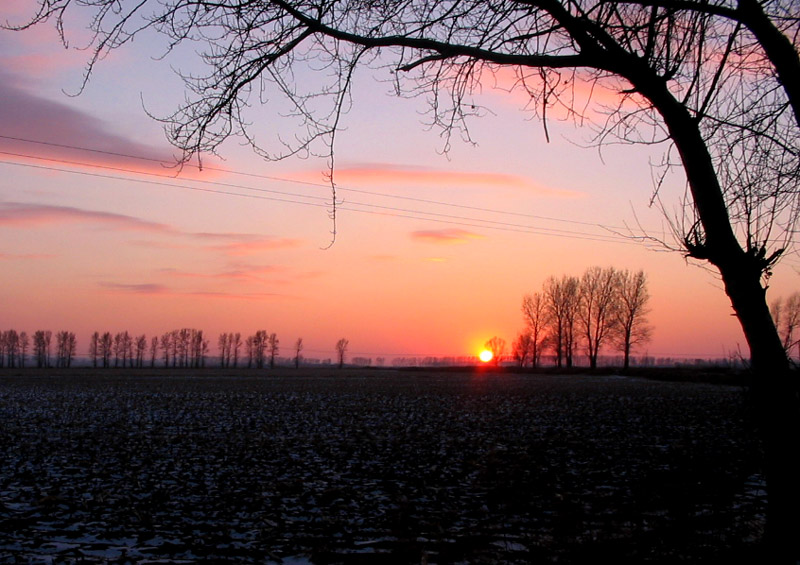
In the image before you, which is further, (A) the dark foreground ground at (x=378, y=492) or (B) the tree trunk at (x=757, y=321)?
(A) the dark foreground ground at (x=378, y=492)

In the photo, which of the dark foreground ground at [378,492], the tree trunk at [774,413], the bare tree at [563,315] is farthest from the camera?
the bare tree at [563,315]

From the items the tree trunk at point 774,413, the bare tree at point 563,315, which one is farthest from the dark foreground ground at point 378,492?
the bare tree at point 563,315

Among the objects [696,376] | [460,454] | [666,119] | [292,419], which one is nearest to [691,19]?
[666,119]

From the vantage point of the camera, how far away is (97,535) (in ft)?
30.4

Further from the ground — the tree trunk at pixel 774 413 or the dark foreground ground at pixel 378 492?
the tree trunk at pixel 774 413

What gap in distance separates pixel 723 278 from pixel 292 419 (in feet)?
70.6

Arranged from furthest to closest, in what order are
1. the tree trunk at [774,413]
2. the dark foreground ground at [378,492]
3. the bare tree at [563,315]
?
the bare tree at [563,315], the dark foreground ground at [378,492], the tree trunk at [774,413]

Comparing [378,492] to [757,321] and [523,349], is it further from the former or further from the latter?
[523,349]

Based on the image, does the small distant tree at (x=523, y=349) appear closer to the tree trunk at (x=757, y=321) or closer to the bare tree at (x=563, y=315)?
the bare tree at (x=563, y=315)

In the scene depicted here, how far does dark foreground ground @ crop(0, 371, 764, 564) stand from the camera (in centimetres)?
849

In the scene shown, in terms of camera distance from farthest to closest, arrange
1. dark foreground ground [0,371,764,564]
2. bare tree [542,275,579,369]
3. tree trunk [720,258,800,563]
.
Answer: bare tree [542,275,579,369] < dark foreground ground [0,371,764,564] < tree trunk [720,258,800,563]

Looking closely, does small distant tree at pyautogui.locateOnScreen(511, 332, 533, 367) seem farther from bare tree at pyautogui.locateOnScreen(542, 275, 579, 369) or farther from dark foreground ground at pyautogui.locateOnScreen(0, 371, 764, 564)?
dark foreground ground at pyautogui.locateOnScreen(0, 371, 764, 564)

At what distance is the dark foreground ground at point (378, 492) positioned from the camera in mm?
8492

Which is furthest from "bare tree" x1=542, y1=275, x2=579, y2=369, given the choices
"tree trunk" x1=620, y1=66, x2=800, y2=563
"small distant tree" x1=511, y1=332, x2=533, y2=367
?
"tree trunk" x1=620, y1=66, x2=800, y2=563
